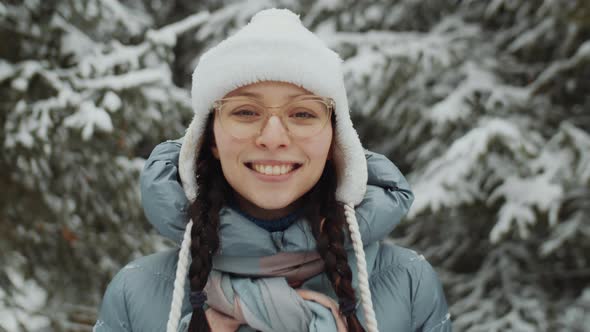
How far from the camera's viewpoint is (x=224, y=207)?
1605 mm

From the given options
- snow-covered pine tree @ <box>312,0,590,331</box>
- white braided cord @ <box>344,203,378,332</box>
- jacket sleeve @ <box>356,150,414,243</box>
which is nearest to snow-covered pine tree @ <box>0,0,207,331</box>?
snow-covered pine tree @ <box>312,0,590,331</box>

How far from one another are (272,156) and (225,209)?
215 millimetres

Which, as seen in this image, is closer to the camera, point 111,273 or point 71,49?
point 71,49

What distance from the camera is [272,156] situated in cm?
149

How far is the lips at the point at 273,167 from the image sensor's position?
4.93 ft

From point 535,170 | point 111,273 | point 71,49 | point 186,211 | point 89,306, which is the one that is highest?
point 71,49

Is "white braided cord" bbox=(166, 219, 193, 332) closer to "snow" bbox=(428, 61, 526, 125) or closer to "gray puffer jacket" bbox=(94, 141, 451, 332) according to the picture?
"gray puffer jacket" bbox=(94, 141, 451, 332)

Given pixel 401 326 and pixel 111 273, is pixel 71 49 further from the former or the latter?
pixel 401 326

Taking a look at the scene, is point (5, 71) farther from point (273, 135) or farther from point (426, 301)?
point (426, 301)

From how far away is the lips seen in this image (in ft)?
4.93

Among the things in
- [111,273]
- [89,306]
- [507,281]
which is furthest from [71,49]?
[507,281]

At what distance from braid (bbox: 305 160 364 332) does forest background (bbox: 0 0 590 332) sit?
2.43 metres

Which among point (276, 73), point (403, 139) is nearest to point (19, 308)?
point (276, 73)

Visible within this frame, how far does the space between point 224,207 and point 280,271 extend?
0.23 m
